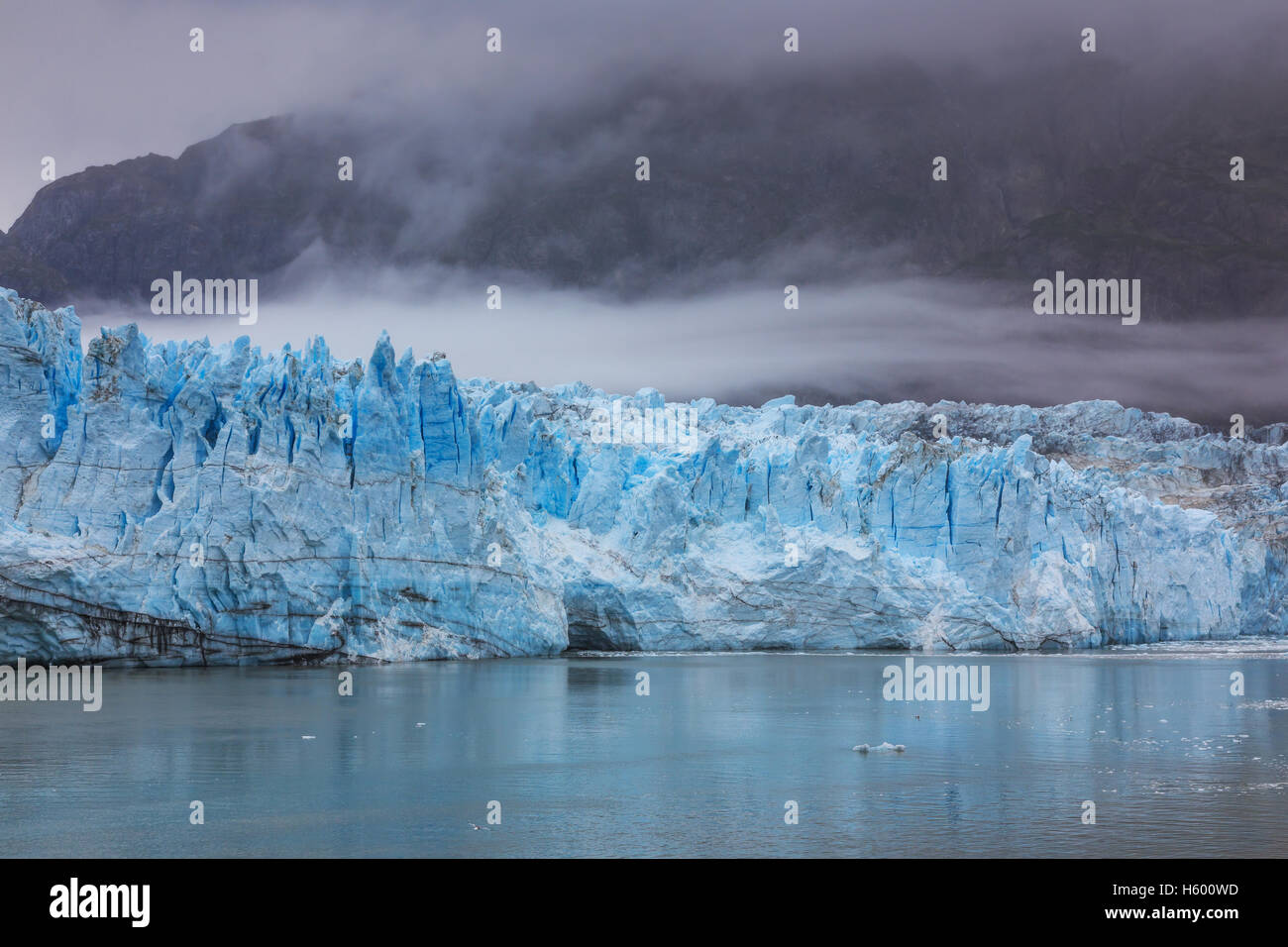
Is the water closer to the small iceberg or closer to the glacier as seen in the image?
the small iceberg

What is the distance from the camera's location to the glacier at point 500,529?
31.0 m

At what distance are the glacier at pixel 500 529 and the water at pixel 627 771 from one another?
290 cm

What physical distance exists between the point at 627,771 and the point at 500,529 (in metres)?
18.2

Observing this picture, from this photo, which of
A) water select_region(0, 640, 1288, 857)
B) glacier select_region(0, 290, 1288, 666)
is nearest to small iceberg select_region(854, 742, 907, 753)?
water select_region(0, 640, 1288, 857)

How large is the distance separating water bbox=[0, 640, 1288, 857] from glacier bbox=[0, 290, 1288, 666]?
2902mm

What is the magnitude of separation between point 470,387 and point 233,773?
3338cm

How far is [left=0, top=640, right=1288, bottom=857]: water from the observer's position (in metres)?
13.7

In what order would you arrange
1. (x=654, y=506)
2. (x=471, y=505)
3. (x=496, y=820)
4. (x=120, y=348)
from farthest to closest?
(x=654, y=506), (x=471, y=505), (x=120, y=348), (x=496, y=820)

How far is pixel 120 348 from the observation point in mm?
31859

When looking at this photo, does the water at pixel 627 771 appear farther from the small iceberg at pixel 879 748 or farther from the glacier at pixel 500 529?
the glacier at pixel 500 529
